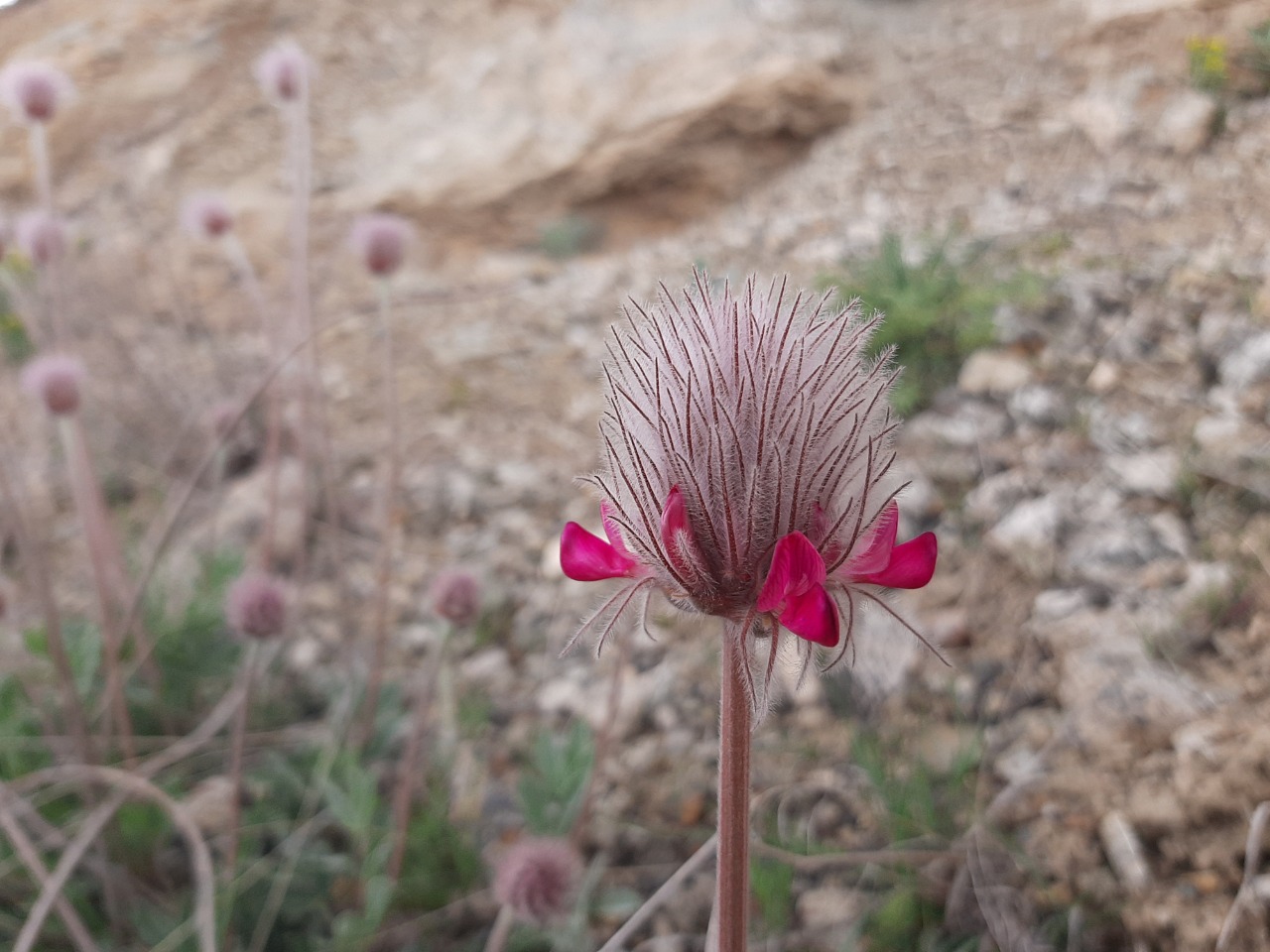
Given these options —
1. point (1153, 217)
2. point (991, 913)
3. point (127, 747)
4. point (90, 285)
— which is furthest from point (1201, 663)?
point (90, 285)

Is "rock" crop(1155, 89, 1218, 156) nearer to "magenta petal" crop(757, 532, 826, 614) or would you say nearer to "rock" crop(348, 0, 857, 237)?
"rock" crop(348, 0, 857, 237)

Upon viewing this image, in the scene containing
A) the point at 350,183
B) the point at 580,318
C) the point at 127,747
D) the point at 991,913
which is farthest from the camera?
the point at 350,183

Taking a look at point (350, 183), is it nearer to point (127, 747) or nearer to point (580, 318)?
point (580, 318)

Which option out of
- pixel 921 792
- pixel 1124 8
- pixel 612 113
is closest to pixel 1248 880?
pixel 921 792

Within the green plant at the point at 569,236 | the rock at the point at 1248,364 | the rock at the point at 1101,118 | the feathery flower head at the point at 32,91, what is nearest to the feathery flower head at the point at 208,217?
the feathery flower head at the point at 32,91

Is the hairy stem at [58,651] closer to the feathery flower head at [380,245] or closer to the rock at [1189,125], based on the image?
the feathery flower head at [380,245]

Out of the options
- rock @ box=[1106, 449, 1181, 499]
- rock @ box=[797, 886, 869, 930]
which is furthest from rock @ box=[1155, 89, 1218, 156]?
rock @ box=[797, 886, 869, 930]
